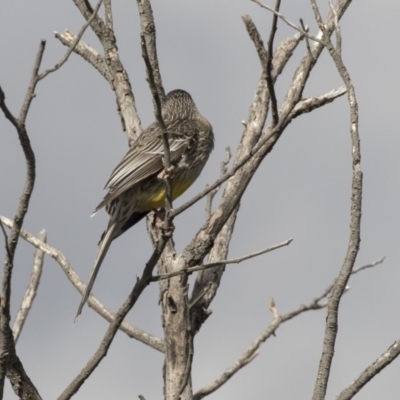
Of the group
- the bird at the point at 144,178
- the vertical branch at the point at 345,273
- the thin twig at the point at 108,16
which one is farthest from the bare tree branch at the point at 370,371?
the thin twig at the point at 108,16

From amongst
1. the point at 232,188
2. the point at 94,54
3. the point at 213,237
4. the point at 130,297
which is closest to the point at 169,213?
the point at 130,297

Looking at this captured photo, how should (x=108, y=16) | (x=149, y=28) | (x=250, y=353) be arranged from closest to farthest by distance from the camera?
1. (x=250, y=353)
2. (x=149, y=28)
3. (x=108, y=16)

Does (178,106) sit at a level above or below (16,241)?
above

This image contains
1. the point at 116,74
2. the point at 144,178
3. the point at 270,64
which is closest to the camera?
the point at 270,64

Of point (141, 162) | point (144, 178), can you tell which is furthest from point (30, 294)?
point (141, 162)

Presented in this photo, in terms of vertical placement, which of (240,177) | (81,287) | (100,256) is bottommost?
(81,287)

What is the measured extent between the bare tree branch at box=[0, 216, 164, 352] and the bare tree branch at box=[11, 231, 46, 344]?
0.08m

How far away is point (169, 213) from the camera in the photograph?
5.88m

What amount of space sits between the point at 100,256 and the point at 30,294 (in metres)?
0.72

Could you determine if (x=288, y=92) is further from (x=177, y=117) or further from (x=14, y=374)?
(x=14, y=374)

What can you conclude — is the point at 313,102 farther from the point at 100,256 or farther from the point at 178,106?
the point at 178,106

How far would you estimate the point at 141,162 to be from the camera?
28.9 feet

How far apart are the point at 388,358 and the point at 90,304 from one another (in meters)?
3.85

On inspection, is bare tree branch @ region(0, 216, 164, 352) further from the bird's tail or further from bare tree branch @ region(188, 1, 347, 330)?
bare tree branch @ region(188, 1, 347, 330)
